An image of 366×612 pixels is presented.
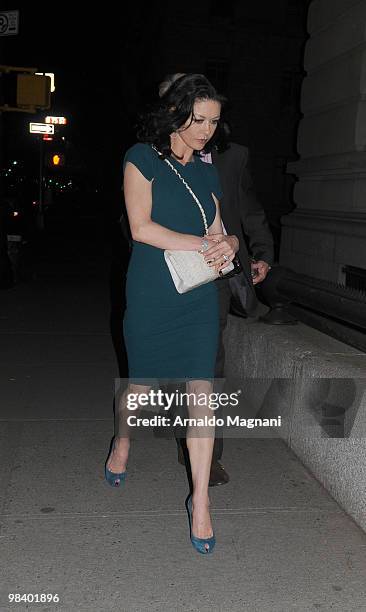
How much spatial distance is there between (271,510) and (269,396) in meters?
1.46

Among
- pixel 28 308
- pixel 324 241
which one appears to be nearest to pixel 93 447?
pixel 324 241

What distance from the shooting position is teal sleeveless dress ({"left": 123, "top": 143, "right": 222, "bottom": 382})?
3477mm

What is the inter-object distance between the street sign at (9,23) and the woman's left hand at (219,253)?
842cm

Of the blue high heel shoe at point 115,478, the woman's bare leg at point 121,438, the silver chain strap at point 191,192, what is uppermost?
the silver chain strap at point 191,192

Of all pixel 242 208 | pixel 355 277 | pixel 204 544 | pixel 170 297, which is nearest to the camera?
pixel 204 544

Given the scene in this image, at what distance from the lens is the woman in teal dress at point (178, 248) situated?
3412mm

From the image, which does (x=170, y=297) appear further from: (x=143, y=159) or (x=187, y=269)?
(x=143, y=159)

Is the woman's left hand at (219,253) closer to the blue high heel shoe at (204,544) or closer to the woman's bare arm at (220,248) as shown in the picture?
the woman's bare arm at (220,248)

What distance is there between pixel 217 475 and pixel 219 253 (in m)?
1.43

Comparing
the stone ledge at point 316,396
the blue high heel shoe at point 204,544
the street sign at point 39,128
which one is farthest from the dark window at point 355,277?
the street sign at point 39,128

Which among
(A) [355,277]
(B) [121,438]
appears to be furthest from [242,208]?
(A) [355,277]

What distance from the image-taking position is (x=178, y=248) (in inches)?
135

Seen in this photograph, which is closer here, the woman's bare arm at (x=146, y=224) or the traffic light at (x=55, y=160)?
the woman's bare arm at (x=146, y=224)

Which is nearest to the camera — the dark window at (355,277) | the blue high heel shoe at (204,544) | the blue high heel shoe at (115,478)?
the blue high heel shoe at (204,544)
